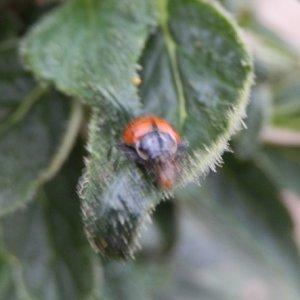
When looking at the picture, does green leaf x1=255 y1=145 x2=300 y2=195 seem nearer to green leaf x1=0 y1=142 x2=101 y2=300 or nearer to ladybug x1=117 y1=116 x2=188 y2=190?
green leaf x1=0 y1=142 x2=101 y2=300

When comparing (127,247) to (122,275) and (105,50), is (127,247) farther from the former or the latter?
(122,275)

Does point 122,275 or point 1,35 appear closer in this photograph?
point 1,35

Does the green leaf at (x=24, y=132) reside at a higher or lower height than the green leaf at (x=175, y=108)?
lower

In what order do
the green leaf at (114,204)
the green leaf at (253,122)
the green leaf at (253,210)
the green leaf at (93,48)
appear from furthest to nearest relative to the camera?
the green leaf at (253,210)
the green leaf at (253,122)
the green leaf at (93,48)
the green leaf at (114,204)

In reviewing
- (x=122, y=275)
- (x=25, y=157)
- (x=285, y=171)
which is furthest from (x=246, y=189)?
(x=25, y=157)

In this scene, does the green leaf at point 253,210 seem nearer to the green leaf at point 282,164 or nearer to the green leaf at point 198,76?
the green leaf at point 282,164

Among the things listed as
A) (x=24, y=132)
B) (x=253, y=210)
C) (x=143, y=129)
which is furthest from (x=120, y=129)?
(x=253, y=210)

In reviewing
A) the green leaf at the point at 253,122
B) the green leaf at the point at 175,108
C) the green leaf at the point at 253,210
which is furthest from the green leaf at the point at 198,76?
the green leaf at the point at 253,210
